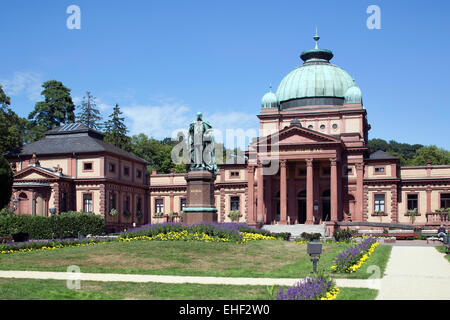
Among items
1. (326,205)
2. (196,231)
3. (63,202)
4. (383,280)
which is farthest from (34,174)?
(383,280)

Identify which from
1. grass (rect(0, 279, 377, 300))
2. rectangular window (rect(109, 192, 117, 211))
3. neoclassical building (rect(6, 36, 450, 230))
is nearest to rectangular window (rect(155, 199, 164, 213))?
neoclassical building (rect(6, 36, 450, 230))

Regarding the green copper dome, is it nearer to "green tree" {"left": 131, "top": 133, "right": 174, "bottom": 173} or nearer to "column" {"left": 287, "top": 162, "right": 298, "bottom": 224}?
"column" {"left": 287, "top": 162, "right": 298, "bottom": 224}

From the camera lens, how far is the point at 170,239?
88.3 ft

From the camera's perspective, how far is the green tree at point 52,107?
83625mm

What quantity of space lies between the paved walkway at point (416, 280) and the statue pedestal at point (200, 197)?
1010cm

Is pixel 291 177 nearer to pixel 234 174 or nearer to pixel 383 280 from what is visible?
pixel 234 174

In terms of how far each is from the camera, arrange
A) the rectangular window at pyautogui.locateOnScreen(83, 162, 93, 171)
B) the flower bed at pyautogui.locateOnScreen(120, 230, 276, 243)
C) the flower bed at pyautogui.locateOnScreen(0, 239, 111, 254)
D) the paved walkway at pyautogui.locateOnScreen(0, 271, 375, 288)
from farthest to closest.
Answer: the rectangular window at pyautogui.locateOnScreen(83, 162, 93, 171) < the flower bed at pyautogui.locateOnScreen(0, 239, 111, 254) < the flower bed at pyautogui.locateOnScreen(120, 230, 276, 243) < the paved walkway at pyautogui.locateOnScreen(0, 271, 375, 288)

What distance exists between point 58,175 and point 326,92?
34106mm

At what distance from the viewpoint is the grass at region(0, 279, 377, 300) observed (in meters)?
12.7

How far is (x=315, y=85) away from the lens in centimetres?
6825

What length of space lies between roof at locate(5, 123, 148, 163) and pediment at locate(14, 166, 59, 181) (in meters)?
3.32

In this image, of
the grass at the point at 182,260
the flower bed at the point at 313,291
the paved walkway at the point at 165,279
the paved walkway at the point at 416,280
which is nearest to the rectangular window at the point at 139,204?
the grass at the point at 182,260
